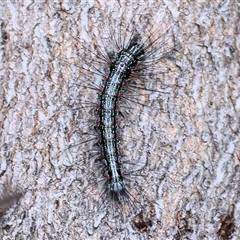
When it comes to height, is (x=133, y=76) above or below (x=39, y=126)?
above

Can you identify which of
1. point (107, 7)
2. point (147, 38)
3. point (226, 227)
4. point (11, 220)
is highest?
point (107, 7)

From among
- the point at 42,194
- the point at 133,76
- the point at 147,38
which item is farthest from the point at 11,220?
the point at 147,38

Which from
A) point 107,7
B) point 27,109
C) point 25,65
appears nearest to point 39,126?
point 27,109

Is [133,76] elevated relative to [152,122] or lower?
elevated

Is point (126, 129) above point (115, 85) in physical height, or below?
below

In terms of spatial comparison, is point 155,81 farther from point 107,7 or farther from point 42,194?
point 42,194

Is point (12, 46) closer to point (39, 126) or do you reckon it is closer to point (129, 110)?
point (39, 126)
